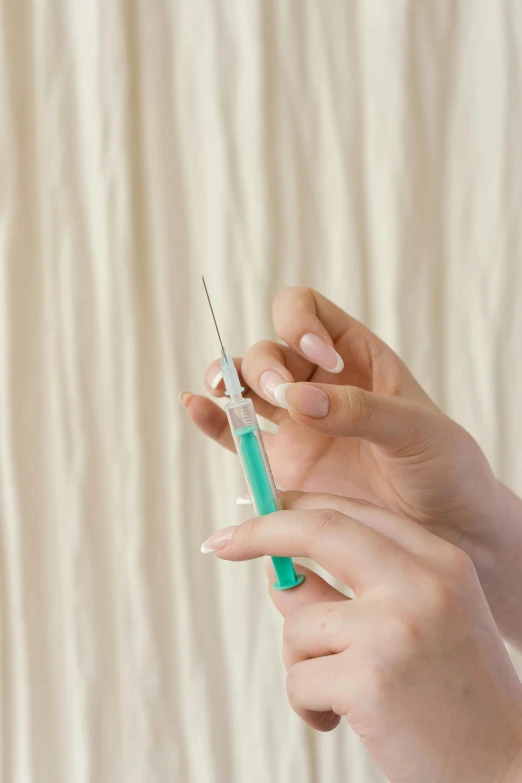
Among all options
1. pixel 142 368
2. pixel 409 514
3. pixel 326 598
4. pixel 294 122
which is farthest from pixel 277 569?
pixel 294 122

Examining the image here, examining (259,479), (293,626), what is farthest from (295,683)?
Answer: (259,479)

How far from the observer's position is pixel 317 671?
43cm

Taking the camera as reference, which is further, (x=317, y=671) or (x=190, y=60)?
(x=190, y=60)

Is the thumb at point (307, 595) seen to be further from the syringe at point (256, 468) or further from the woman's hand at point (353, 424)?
the woman's hand at point (353, 424)

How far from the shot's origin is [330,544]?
1.42 feet

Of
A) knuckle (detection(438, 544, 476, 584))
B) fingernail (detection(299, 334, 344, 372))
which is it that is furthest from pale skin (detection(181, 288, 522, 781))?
knuckle (detection(438, 544, 476, 584))

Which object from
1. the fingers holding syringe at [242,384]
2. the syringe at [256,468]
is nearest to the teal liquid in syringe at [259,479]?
the syringe at [256,468]

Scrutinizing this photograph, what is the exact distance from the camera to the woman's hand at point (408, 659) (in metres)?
0.40

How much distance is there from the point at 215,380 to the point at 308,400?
0.59 ft

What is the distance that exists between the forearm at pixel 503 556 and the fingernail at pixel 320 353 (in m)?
0.22

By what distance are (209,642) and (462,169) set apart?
0.64m

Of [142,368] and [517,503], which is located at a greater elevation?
[142,368]

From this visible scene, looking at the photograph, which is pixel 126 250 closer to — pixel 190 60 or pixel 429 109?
pixel 190 60

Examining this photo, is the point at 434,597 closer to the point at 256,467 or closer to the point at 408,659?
the point at 408,659
